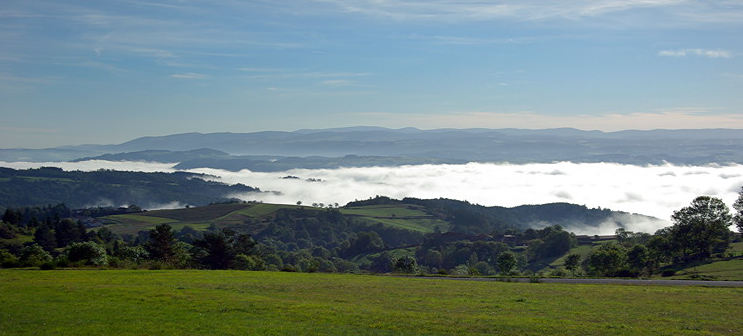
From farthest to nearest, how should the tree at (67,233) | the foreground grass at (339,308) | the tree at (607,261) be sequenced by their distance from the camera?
the tree at (67,233), the tree at (607,261), the foreground grass at (339,308)

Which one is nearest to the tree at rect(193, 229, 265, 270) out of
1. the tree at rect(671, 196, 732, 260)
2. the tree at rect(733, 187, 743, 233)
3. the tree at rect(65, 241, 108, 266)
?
the tree at rect(65, 241, 108, 266)

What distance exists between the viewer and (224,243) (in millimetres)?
66562

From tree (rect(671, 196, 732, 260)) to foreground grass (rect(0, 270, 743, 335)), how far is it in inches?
1666

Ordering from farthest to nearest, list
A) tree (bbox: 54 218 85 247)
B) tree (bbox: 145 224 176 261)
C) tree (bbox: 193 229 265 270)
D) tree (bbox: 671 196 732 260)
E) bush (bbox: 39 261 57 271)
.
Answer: tree (bbox: 54 218 85 247)
tree (bbox: 671 196 732 260)
tree (bbox: 193 229 265 270)
tree (bbox: 145 224 176 261)
bush (bbox: 39 261 57 271)

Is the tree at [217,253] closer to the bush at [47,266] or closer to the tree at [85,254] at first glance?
the tree at [85,254]

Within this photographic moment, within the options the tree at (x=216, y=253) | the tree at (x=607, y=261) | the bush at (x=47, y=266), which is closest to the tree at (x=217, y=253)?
the tree at (x=216, y=253)

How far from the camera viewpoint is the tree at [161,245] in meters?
64.2

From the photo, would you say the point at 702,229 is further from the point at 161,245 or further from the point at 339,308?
the point at 161,245

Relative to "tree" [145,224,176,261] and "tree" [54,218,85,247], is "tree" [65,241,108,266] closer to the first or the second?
"tree" [145,224,176,261]

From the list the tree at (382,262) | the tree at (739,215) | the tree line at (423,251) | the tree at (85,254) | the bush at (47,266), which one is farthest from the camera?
the tree at (382,262)

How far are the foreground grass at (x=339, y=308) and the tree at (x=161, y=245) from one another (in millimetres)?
26811

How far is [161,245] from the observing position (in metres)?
65.0

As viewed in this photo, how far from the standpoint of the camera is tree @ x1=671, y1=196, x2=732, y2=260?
73.2 meters

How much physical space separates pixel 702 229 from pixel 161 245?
67.2 metres
